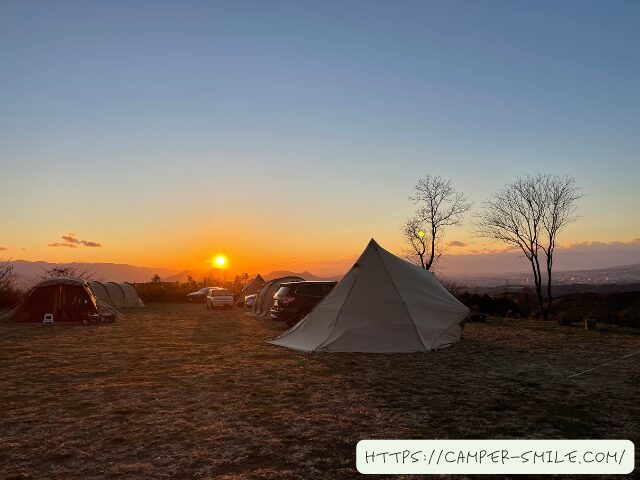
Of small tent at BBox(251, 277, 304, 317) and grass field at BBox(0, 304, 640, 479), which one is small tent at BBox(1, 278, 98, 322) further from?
grass field at BBox(0, 304, 640, 479)

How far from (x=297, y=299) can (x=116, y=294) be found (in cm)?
2446

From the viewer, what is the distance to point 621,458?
5.82 m

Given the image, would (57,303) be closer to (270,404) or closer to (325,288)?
(325,288)

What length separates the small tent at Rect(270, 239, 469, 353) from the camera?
48.2 ft

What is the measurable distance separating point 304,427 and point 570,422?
3929mm

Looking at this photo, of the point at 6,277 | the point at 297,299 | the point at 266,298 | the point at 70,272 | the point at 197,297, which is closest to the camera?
the point at 297,299

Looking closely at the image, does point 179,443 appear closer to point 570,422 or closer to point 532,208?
point 570,422

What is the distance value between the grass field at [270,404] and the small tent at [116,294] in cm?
2391

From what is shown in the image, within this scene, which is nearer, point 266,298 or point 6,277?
point 266,298

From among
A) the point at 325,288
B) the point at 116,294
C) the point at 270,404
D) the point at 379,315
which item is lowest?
the point at 270,404

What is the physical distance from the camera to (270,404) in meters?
8.44

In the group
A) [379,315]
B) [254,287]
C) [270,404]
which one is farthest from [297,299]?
[254,287]

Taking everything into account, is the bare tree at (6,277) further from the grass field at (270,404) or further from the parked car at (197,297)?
the grass field at (270,404)

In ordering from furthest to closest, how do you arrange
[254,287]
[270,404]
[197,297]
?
1. [197,297]
2. [254,287]
3. [270,404]
